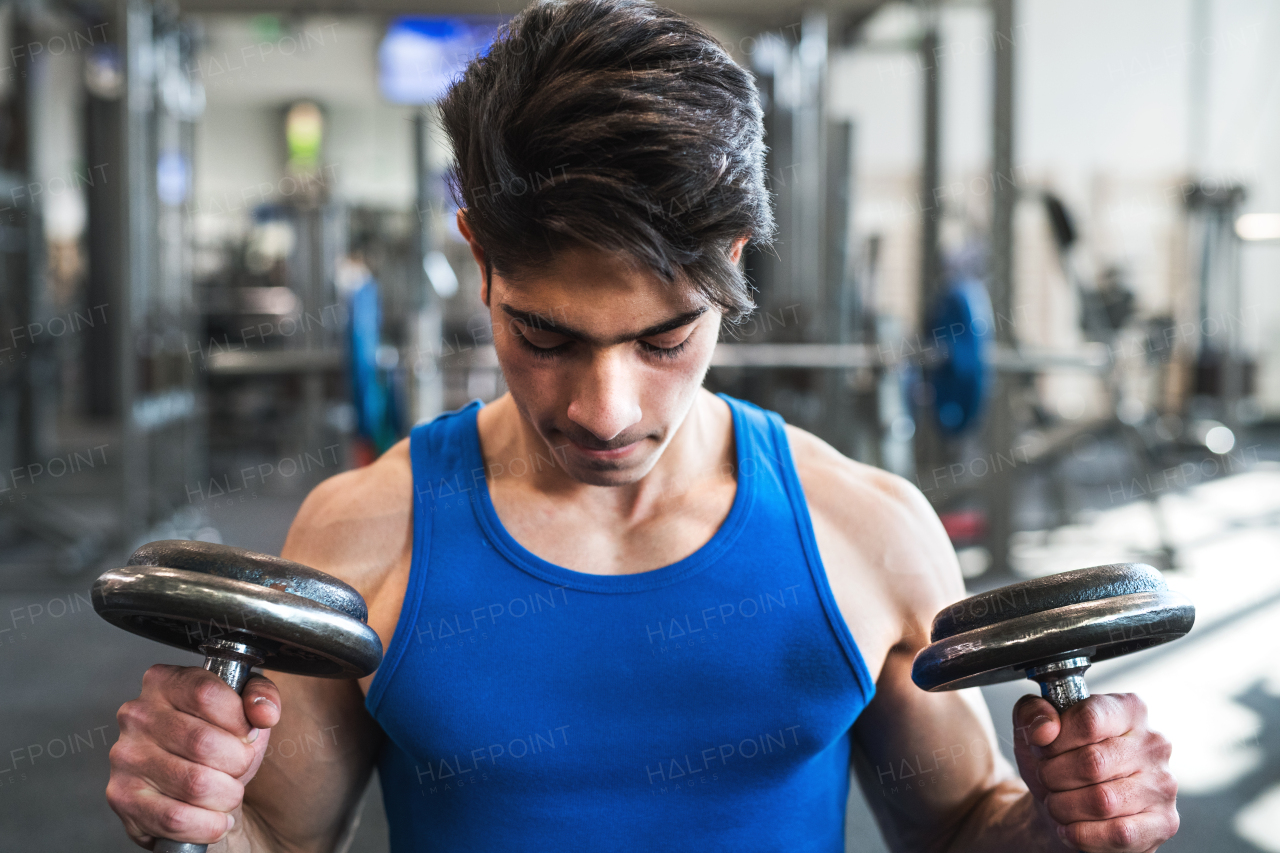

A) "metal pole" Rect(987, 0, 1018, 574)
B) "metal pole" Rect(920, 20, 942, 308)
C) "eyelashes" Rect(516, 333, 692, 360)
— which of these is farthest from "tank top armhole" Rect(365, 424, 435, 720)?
"metal pole" Rect(920, 20, 942, 308)

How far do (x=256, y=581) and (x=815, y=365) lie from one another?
10.1 feet

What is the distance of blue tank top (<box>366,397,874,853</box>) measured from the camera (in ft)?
2.61

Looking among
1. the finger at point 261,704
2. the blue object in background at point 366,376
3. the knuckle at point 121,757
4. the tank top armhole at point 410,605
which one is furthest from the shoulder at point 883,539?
the blue object in background at point 366,376

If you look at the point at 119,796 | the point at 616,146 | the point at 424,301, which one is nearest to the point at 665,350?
the point at 616,146

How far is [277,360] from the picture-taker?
360 centimetres

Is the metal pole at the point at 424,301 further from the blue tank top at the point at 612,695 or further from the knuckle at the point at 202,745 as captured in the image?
the knuckle at the point at 202,745

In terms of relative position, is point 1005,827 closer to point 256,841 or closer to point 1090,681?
point 256,841

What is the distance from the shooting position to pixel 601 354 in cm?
71

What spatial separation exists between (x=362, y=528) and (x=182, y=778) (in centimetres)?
27

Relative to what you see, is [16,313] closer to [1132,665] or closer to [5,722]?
[5,722]

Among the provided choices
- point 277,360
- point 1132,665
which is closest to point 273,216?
point 277,360

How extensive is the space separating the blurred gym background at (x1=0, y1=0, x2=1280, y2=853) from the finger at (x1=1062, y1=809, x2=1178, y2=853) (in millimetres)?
245

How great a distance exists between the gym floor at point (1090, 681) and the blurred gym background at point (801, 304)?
13mm

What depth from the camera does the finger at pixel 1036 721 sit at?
710mm
